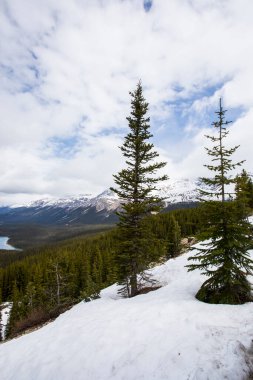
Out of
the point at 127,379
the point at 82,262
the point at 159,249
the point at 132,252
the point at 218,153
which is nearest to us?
the point at 127,379

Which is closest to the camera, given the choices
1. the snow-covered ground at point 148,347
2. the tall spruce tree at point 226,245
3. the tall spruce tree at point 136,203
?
the snow-covered ground at point 148,347

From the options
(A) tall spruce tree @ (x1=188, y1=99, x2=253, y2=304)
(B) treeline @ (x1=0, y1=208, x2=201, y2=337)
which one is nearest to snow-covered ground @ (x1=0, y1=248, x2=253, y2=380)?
(A) tall spruce tree @ (x1=188, y1=99, x2=253, y2=304)

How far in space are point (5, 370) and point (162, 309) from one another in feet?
22.6

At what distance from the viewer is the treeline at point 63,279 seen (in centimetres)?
2175

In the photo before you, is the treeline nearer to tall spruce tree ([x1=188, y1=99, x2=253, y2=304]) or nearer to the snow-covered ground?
tall spruce tree ([x1=188, y1=99, x2=253, y2=304])

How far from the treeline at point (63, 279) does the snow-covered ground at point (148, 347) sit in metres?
4.98

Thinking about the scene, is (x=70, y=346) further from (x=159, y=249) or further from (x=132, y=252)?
(x=159, y=249)

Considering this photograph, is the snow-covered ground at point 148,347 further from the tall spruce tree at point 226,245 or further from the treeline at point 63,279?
the treeline at point 63,279

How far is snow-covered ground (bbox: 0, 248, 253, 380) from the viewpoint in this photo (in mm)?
6883

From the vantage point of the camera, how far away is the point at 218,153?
13172 millimetres

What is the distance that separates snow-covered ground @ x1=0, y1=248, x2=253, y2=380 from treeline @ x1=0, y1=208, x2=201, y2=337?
4979mm

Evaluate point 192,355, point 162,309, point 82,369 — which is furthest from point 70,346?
point 192,355

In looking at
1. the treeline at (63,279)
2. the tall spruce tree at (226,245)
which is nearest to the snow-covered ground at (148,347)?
the tall spruce tree at (226,245)

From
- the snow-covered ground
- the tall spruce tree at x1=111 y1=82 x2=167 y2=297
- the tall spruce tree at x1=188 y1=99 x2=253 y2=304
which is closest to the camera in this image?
the snow-covered ground
